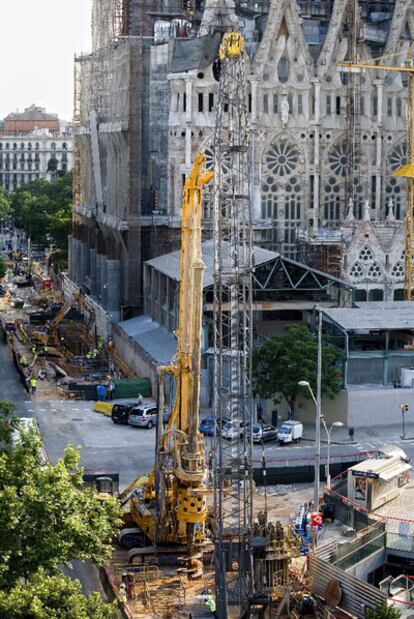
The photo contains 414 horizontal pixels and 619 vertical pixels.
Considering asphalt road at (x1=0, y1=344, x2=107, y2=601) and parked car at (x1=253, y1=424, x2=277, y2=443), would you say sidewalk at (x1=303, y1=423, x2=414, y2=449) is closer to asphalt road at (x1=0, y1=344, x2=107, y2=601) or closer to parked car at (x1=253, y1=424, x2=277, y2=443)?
parked car at (x1=253, y1=424, x2=277, y2=443)

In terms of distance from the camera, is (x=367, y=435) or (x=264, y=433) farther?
Result: (x=367, y=435)

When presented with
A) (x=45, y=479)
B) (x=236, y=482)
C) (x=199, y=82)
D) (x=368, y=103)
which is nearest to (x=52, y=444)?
(x=236, y=482)

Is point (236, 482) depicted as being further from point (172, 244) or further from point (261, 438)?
point (172, 244)

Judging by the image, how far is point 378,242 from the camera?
108m

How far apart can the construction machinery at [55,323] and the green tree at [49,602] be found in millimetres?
74242

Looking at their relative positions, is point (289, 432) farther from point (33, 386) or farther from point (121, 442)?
point (33, 386)

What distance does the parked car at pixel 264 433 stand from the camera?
80.9 meters

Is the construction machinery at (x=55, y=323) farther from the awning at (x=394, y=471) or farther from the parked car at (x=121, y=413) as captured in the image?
the awning at (x=394, y=471)

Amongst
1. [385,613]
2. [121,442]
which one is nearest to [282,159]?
[121,442]

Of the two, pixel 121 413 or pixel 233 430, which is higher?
pixel 233 430

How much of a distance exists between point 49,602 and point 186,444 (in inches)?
649

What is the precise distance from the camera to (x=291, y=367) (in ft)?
277

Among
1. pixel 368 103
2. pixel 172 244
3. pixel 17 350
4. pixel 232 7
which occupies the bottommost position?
pixel 17 350

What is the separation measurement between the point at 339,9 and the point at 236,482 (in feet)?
228
